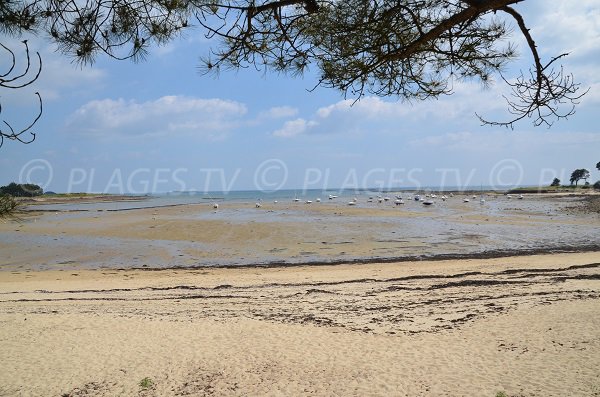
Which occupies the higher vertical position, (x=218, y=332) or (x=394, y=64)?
(x=394, y=64)

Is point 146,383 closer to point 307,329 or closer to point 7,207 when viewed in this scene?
point 307,329

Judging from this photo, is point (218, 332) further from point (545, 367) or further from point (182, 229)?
point (182, 229)

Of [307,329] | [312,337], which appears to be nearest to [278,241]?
[307,329]

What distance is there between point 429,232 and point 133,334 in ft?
59.5

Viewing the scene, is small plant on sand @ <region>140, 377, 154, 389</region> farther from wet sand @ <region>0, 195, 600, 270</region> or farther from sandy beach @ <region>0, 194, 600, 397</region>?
wet sand @ <region>0, 195, 600, 270</region>

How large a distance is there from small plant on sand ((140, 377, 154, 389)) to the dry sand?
0.21ft

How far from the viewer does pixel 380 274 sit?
1297cm

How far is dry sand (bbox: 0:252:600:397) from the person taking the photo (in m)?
5.78

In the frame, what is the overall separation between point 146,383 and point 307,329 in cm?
284

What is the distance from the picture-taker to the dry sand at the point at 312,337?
5.78 m

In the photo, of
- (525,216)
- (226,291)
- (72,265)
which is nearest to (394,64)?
(226,291)

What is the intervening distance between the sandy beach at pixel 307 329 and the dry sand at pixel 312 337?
3cm

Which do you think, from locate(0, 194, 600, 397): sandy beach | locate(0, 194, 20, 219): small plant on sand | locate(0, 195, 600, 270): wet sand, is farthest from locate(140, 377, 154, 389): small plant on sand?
locate(0, 195, 600, 270): wet sand

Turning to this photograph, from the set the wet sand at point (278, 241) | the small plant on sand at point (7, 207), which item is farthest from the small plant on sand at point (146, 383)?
the wet sand at point (278, 241)
